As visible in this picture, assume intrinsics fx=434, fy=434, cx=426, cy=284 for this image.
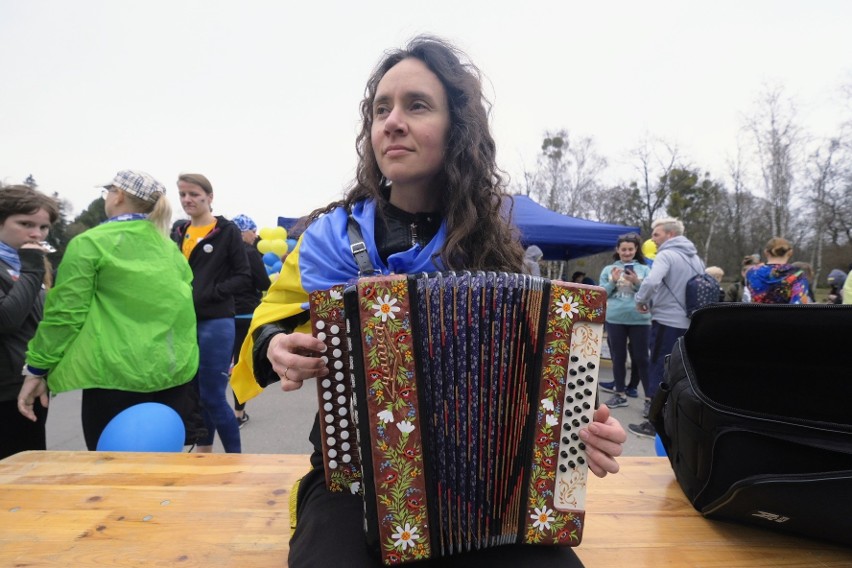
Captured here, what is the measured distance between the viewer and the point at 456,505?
39.4 inches

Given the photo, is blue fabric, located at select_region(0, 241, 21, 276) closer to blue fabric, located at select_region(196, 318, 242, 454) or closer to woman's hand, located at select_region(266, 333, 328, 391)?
blue fabric, located at select_region(196, 318, 242, 454)

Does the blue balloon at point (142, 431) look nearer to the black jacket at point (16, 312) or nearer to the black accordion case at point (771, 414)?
the black jacket at point (16, 312)

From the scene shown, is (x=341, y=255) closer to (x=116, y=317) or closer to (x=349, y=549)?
(x=349, y=549)

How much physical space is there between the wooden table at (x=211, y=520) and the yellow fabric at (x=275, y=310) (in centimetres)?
43

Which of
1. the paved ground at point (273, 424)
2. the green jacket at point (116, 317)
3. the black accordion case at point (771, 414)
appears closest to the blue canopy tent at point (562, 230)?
the paved ground at point (273, 424)

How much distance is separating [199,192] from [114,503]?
210 centimetres

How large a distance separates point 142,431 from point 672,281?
13.2 feet

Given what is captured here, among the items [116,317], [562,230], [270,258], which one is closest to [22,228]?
[116,317]

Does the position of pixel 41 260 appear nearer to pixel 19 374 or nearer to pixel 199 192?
pixel 19 374

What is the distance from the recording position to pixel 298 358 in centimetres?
96

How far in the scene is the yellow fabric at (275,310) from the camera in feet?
4.18

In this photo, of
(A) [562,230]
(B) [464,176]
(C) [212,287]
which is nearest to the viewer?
(B) [464,176]

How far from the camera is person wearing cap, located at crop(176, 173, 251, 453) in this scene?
8.89 ft

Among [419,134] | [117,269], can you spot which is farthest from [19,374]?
[419,134]
